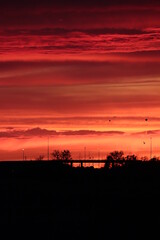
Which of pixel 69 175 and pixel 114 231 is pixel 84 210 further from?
pixel 69 175

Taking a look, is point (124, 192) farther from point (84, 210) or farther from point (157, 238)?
point (157, 238)

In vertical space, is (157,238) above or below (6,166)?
below

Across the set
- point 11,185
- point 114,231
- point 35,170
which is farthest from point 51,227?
point 35,170

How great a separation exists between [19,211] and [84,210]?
2.17 meters

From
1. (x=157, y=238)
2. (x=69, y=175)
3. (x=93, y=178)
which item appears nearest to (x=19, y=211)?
(x=157, y=238)

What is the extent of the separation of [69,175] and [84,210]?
19754 millimetres

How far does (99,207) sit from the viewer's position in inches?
965

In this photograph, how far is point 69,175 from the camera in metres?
43.6

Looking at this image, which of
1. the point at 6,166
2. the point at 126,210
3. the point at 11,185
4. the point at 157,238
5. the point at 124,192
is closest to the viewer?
the point at 157,238

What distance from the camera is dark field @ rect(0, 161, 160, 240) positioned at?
62.6 feet

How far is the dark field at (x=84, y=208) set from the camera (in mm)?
19078

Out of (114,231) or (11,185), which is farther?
(11,185)

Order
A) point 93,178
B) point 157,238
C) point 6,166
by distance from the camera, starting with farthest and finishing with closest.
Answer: point 6,166 → point 93,178 → point 157,238

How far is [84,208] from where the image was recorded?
80.2 feet
